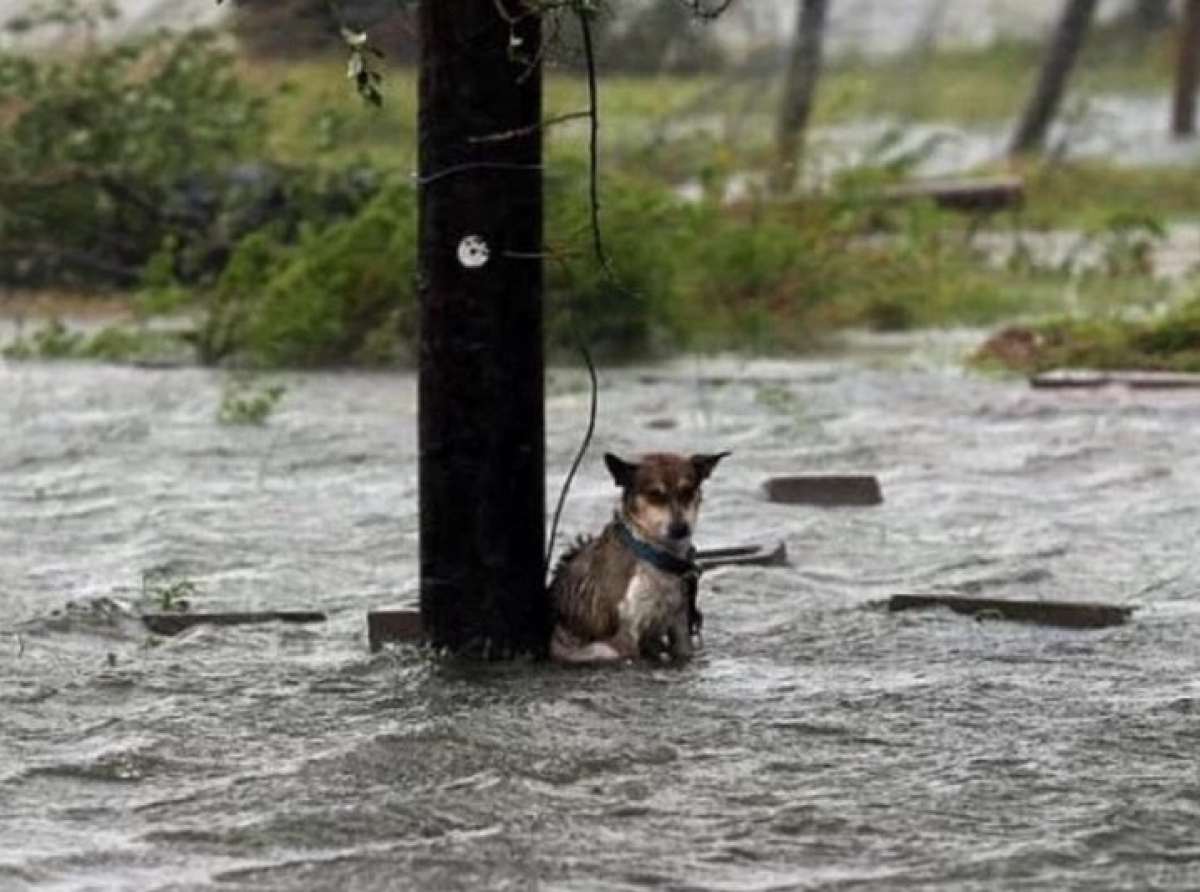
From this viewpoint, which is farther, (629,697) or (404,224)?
(404,224)

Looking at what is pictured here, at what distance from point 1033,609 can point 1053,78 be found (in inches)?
796

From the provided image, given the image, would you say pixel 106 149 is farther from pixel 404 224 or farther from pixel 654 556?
pixel 654 556

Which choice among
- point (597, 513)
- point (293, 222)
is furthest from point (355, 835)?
point (293, 222)

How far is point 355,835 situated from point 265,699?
5.77 feet

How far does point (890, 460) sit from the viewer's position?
1552cm

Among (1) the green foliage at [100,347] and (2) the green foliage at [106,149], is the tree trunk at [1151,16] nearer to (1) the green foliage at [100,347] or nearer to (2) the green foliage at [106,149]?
(2) the green foliage at [106,149]

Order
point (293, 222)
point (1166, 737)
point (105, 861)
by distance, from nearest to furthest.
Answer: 1. point (105, 861)
2. point (1166, 737)
3. point (293, 222)

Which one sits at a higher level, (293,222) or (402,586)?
(293,222)

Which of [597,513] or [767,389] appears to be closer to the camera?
[597,513]

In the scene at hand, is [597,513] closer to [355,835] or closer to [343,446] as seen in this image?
[343,446]

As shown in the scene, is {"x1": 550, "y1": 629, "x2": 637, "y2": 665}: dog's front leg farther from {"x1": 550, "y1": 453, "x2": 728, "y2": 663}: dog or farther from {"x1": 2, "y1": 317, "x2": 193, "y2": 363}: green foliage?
{"x1": 2, "y1": 317, "x2": 193, "y2": 363}: green foliage

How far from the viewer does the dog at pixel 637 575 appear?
33.2 ft

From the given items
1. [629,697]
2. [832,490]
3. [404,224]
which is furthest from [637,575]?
[404,224]

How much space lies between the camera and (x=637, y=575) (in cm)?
1017
